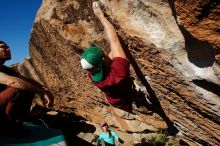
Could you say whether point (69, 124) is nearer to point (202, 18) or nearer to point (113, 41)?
point (113, 41)

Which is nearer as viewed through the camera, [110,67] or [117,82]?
[117,82]

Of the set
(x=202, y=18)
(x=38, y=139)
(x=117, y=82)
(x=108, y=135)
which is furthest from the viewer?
(x=108, y=135)

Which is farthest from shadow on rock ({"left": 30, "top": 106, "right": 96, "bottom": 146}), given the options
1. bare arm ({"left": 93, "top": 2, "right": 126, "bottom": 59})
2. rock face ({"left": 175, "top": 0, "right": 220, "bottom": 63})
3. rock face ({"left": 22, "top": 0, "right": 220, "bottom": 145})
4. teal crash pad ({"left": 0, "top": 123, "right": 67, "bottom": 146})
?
rock face ({"left": 175, "top": 0, "right": 220, "bottom": 63})

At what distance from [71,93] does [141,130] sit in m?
1.94

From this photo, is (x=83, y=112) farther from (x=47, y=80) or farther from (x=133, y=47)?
(x=133, y=47)

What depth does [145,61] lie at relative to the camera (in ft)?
12.8

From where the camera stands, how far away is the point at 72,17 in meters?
4.96

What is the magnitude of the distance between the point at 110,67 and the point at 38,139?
2684 millimetres

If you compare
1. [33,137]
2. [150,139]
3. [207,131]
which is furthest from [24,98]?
[150,139]

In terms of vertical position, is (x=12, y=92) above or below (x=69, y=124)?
above

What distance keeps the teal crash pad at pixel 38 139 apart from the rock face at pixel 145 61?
3.79 feet

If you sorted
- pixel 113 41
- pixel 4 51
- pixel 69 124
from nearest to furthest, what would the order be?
pixel 113 41 → pixel 4 51 → pixel 69 124

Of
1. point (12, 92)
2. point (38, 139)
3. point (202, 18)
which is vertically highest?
point (202, 18)

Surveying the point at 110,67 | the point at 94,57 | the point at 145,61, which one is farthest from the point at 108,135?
the point at 94,57
